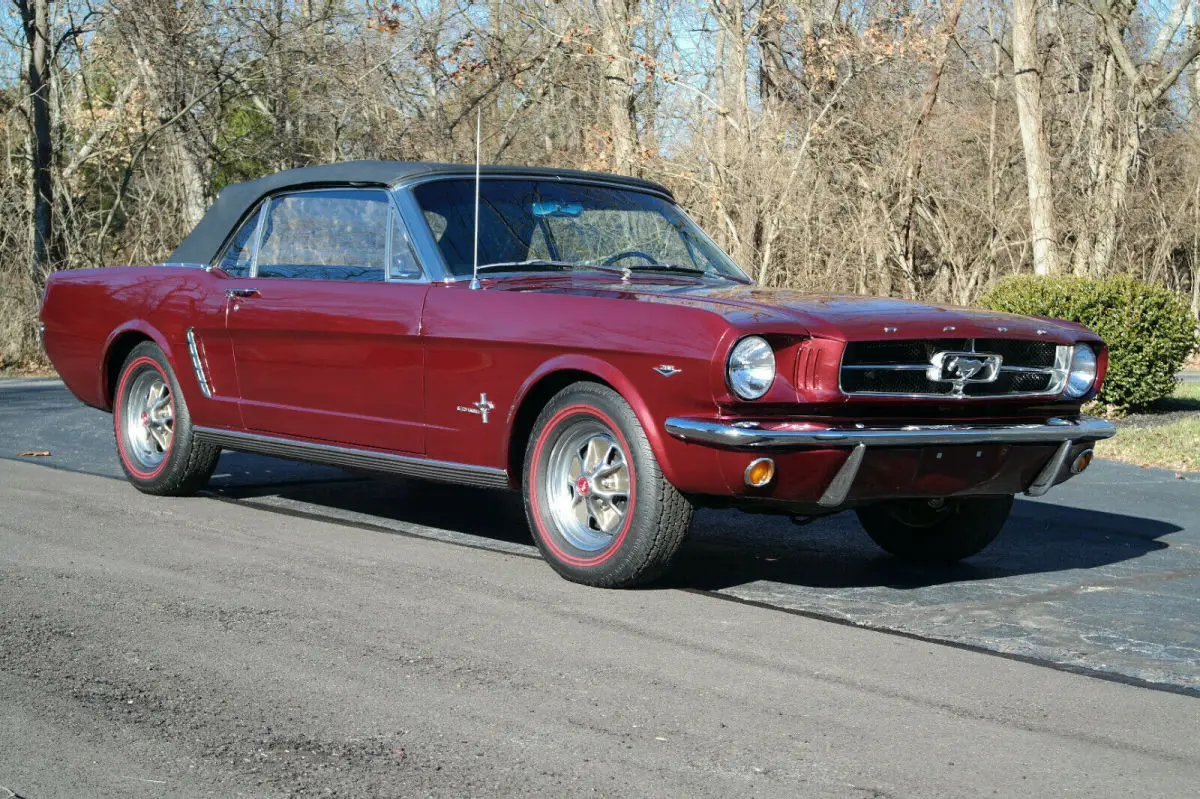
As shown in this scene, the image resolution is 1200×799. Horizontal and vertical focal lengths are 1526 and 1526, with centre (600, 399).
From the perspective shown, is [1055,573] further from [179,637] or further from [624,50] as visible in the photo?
[624,50]

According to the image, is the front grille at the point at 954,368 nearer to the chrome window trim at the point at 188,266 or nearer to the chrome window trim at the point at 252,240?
the chrome window trim at the point at 252,240

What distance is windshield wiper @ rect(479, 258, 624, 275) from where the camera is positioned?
6625mm

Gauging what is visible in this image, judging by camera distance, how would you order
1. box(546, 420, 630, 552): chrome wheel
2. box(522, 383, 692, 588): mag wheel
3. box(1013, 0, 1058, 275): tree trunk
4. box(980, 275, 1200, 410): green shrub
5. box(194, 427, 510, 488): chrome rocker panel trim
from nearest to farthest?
box(522, 383, 692, 588): mag wheel, box(546, 420, 630, 552): chrome wheel, box(194, 427, 510, 488): chrome rocker panel trim, box(980, 275, 1200, 410): green shrub, box(1013, 0, 1058, 275): tree trunk

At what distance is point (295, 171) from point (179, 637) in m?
3.48

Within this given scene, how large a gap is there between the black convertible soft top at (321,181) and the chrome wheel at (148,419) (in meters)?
0.69

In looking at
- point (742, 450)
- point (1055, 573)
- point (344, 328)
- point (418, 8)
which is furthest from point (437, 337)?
point (418, 8)

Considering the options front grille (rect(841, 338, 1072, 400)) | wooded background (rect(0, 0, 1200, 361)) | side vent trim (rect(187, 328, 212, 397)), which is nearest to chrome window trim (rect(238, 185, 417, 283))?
side vent trim (rect(187, 328, 212, 397))

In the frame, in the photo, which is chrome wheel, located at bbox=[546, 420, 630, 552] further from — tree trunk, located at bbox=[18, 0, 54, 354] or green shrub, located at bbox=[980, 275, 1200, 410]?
tree trunk, located at bbox=[18, 0, 54, 354]

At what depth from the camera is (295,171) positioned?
7.76m

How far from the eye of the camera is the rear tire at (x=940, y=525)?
673 centimetres

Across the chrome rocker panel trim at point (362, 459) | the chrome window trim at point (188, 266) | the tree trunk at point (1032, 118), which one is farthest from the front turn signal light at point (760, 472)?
the tree trunk at point (1032, 118)

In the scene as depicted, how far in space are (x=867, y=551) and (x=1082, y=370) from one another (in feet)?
4.57

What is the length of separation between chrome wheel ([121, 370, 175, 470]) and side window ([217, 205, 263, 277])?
76cm

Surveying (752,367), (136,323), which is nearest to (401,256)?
(752,367)
